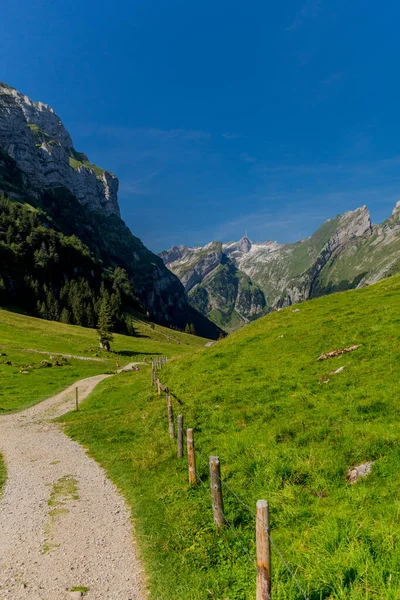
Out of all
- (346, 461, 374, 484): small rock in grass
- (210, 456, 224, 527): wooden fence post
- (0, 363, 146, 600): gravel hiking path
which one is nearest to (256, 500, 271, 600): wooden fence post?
(210, 456, 224, 527): wooden fence post

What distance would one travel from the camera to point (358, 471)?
10648 millimetres

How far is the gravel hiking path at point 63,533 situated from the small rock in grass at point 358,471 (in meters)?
6.95

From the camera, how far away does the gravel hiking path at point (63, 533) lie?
A: 8516 mm

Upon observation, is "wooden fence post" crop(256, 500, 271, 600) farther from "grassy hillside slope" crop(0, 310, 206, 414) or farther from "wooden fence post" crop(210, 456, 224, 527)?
"grassy hillside slope" crop(0, 310, 206, 414)

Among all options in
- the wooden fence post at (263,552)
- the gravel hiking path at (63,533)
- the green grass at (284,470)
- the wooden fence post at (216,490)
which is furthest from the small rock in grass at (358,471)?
the gravel hiking path at (63,533)

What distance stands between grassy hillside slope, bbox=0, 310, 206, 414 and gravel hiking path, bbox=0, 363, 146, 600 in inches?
841

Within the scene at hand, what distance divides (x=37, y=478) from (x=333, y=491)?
14270 mm

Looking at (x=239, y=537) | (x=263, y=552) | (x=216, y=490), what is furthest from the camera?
(x=216, y=490)

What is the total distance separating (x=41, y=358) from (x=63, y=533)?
64332mm

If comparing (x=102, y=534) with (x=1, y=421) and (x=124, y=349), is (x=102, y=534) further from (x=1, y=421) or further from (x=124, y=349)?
(x=124, y=349)

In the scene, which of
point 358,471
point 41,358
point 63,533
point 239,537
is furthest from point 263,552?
point 41,358

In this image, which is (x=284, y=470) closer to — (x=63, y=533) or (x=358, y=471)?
(x=358, y=471)

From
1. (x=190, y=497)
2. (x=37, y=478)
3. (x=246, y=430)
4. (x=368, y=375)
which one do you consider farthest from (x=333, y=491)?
(x=37, y=478)

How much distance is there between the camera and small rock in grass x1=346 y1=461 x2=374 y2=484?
10.4 meters
